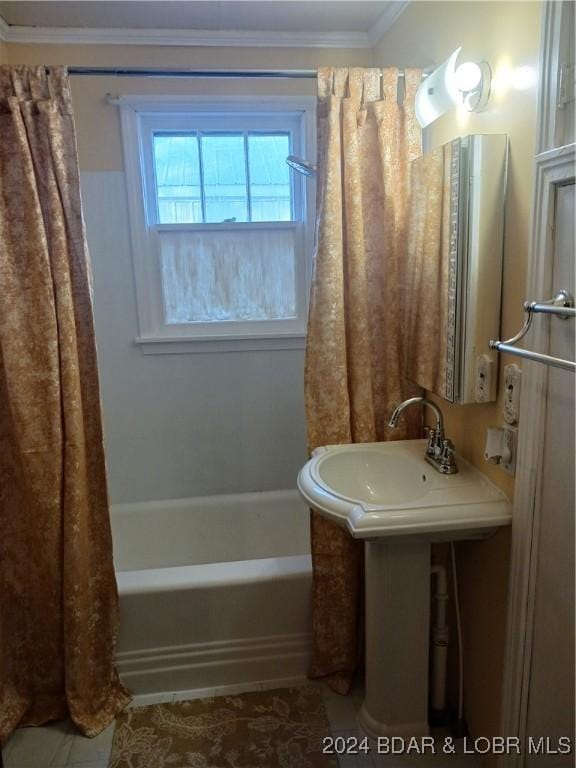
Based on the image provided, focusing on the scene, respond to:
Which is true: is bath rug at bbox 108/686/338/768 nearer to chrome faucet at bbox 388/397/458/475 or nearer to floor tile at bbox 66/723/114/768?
floor tile at bbox 66/723/114/768

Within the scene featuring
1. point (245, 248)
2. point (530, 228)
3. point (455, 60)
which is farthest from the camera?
point (245, 248)

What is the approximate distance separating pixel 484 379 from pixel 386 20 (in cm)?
152

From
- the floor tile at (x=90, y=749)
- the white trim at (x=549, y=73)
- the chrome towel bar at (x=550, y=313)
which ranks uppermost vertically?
the white trim at (x=549, y=73)

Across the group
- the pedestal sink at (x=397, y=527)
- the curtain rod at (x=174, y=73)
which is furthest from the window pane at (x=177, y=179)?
the pedestal sink at (x=397, y=527)

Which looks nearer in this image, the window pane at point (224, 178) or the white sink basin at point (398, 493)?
the white sink basin at point (398, 493)

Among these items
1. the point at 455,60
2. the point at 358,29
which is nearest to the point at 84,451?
the point at 455,60

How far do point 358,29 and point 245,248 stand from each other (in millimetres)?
1015

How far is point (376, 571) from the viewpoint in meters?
1.53

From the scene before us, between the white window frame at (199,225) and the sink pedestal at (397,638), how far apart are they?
127cm

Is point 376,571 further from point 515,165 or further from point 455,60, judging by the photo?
point 455,60

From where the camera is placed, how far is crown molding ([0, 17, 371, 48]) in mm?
2088

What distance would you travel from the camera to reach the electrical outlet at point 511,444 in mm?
1281

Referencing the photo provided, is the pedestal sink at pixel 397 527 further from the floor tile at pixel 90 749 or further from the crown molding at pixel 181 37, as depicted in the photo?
the crown molding at pixel 181 37

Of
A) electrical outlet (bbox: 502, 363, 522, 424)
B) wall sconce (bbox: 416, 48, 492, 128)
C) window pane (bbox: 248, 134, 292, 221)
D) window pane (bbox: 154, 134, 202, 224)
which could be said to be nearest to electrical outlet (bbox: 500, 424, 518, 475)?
electrical outlet (bbox: 502, 363, 522, 424)
